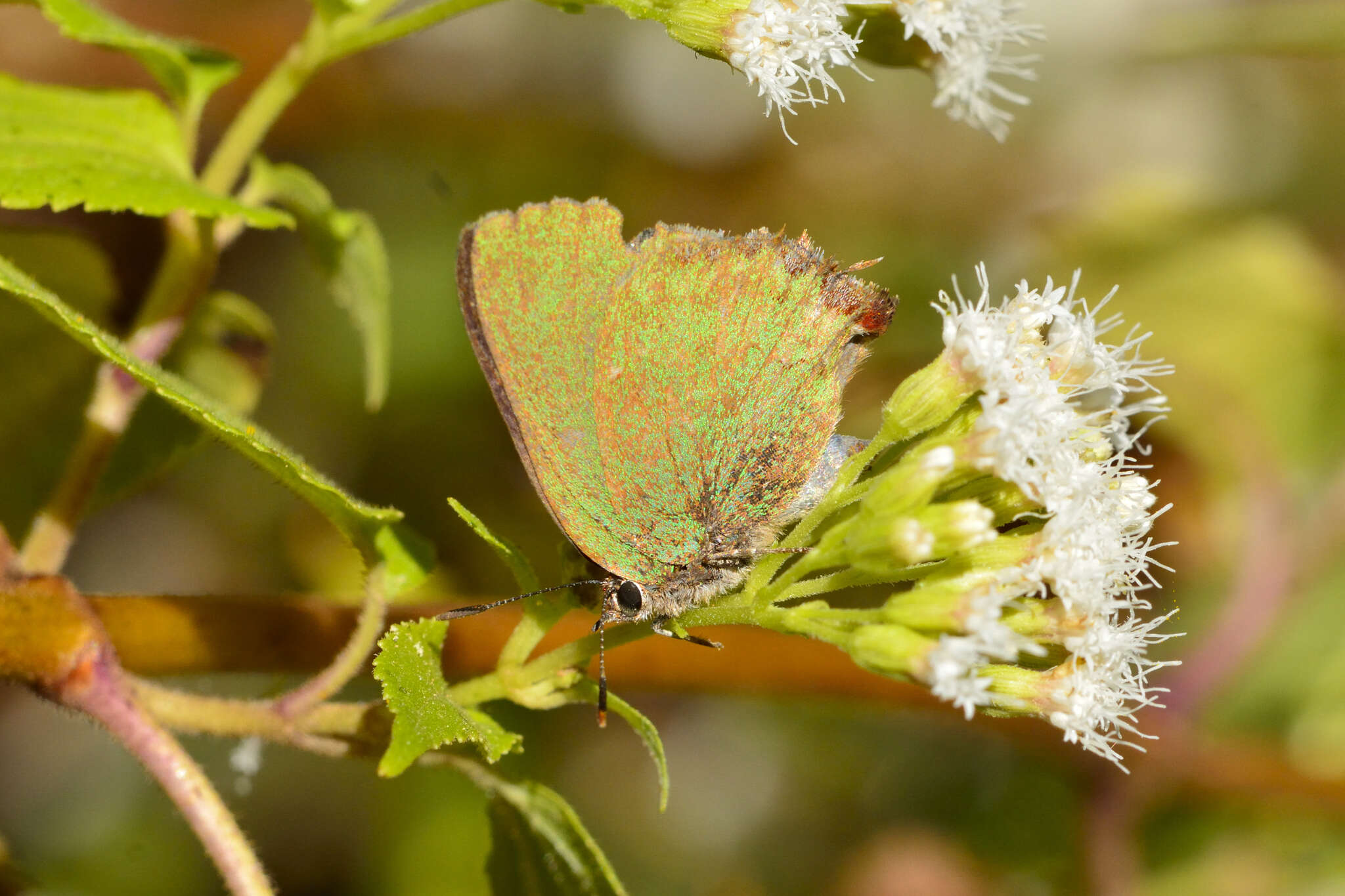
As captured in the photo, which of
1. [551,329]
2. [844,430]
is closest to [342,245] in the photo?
[551,329]

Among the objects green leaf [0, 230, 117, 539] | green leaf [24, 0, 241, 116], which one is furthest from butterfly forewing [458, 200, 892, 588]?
green leaf [0, 230, 117, 539]

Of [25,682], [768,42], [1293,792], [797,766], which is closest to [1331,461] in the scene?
[1293,792]

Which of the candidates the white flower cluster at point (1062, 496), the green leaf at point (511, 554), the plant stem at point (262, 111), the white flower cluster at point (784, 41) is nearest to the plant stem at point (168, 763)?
the green leaf at point (511, 554)

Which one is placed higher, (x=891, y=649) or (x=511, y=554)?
(x=891, y=649)

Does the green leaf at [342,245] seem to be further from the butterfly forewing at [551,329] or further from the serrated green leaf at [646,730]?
the serrated green leaf at [646,730]

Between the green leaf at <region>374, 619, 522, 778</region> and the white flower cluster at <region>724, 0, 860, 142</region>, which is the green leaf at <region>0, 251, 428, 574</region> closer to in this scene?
the green leaf at <region>374, 619, 522, 778</region>

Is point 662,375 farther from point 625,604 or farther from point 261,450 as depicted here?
point 261,450
